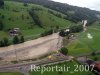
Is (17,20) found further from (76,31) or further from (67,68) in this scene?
(67,68)

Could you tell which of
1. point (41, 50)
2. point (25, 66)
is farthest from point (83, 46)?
point (25, 66)

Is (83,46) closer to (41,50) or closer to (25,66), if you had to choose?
(41,50)

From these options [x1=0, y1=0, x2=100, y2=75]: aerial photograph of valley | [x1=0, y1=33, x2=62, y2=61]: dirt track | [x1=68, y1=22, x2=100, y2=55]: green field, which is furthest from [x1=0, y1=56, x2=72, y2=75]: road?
[x1=68, y1=22, x2=100, y2=55]: green field

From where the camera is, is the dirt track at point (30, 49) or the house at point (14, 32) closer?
the dirt track at point (30, 49)

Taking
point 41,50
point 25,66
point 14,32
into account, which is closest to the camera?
point 25,66

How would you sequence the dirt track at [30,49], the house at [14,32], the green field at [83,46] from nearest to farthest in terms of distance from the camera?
1. the dirt track at [30,49]
2. the green field at [83,46]
3. the house at [14,32]

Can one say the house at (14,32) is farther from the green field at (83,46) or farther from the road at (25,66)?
the road at (25,66)

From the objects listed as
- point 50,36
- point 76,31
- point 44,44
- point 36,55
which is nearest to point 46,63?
point 36,55

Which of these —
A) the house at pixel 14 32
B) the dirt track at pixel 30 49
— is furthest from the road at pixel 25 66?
the house at pixel 14 32

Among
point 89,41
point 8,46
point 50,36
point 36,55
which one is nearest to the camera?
point 36,55
